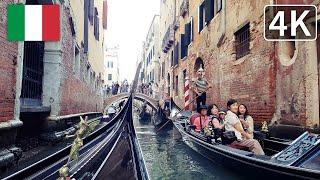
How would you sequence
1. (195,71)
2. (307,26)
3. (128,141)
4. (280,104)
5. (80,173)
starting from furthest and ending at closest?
(195,71) < (280,104) < (307,26) < (128,141) < (80,173)

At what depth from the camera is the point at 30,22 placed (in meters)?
4.09

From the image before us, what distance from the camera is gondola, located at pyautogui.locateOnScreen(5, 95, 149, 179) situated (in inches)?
81.0

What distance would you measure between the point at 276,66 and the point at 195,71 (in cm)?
622

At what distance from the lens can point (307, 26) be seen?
188 inches

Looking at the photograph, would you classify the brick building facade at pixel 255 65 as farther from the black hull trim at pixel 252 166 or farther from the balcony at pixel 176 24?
the balcony at pixel 176 24

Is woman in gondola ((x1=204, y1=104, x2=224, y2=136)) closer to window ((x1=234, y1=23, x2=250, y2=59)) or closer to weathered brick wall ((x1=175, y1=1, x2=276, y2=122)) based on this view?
weathered brick wall ((x1=175, y1=1, x2=276, y2=122))

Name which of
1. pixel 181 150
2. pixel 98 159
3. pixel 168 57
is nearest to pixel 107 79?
pixel 168 57

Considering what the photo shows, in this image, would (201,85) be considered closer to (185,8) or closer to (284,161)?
(185,8)

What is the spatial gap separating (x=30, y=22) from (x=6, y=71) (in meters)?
0.78

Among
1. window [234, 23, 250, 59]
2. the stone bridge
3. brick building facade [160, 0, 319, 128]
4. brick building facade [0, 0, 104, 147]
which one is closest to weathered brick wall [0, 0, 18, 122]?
brick building facade [0, 0, 104, 147]

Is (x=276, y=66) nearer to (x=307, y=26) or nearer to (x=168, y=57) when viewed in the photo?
(x=307, y=26)

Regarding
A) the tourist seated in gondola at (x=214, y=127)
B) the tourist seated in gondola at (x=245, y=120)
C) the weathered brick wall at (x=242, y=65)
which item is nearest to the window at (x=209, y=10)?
the weathered brick wall at (x=242, y=65)

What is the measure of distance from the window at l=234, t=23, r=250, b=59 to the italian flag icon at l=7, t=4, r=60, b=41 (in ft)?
12.7

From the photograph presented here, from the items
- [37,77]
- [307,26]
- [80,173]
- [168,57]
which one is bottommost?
[80,173]
